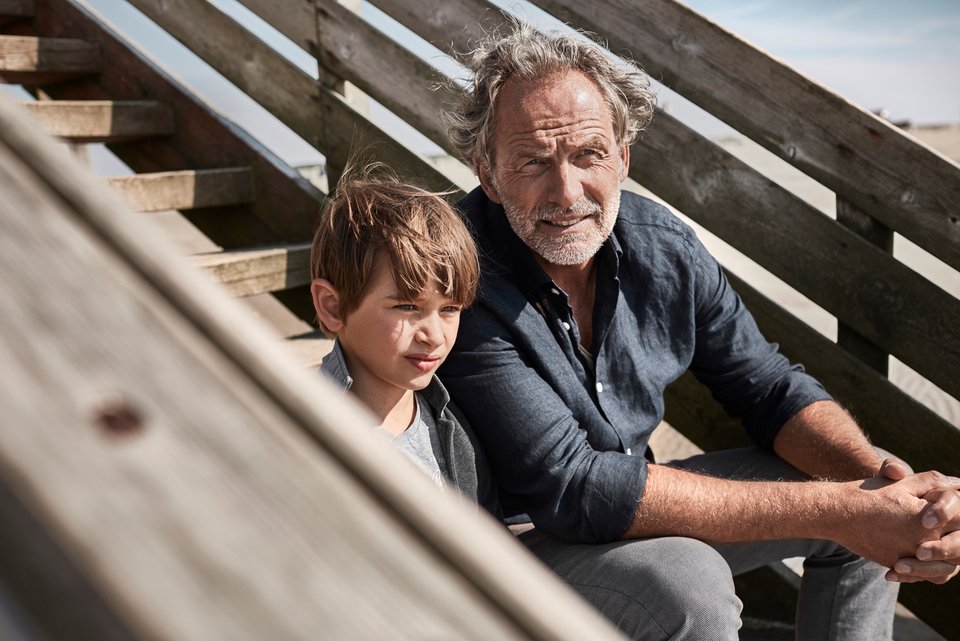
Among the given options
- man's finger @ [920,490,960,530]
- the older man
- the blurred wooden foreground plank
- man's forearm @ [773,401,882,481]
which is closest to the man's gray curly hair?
the older man

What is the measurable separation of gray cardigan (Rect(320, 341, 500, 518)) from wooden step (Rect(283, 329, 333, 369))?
0.60m

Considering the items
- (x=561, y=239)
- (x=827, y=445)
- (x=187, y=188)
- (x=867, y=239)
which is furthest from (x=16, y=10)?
(x=827, y=445)

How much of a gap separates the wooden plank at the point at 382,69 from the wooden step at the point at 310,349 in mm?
685

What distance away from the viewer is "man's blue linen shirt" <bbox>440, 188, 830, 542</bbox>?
181 cm

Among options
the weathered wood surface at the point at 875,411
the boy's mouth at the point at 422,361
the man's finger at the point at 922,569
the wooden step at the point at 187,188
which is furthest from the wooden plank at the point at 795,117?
the wooden step at the point at 187,188

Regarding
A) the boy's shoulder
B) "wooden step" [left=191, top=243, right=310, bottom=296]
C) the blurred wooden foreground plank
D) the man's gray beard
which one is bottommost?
"wooden step" [left=191, top=243, right=310, bottom=296]

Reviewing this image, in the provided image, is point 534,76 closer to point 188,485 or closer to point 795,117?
point 795,117

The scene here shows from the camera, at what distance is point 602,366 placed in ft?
6.68

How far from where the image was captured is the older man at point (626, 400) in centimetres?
178

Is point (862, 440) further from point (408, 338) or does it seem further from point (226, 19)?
point (226, 19)

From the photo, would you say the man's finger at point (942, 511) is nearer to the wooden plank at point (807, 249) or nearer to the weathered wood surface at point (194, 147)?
the wooden plank at point (807, 249)

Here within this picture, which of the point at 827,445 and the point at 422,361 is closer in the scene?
the point at 422,361

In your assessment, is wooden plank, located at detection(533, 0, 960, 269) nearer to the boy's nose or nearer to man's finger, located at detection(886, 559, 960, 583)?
man's finger, located at detection(886, 559, 960, 583)

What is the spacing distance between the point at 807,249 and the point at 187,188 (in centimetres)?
196
